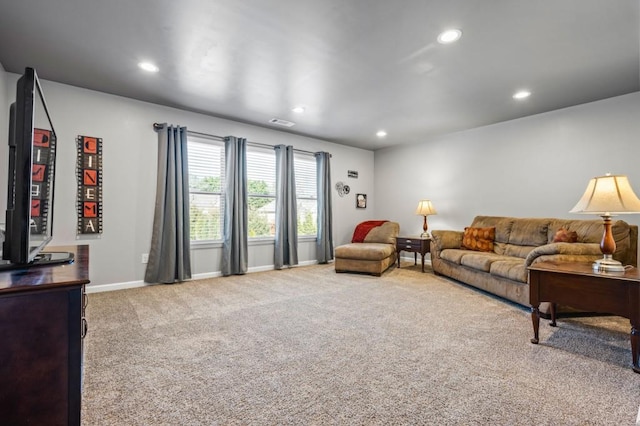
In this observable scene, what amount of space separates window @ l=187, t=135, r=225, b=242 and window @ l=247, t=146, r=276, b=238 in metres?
0.49

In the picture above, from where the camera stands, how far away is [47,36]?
2574mm

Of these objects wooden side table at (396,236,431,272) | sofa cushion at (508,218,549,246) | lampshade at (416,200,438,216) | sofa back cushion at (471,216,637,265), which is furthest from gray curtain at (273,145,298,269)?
sofa cushion at (508,218,549,246)

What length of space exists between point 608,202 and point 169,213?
4.58 meters

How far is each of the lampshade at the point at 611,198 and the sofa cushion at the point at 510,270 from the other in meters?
1.04

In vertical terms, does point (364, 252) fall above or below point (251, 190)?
below

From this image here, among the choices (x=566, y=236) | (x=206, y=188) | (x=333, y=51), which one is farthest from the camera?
(x=206, y=188)

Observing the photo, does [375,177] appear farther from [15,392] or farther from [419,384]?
[15,392]

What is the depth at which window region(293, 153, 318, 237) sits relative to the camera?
5.81m

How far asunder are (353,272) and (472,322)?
2355 mm

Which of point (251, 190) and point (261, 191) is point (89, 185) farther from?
point (261, 191)

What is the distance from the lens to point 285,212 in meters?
5.37

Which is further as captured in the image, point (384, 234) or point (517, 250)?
point (384, 234)

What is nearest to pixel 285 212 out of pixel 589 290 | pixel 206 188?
pixel 206 188

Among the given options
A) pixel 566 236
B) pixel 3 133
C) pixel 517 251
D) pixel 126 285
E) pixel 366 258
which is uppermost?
pixel 3 133
